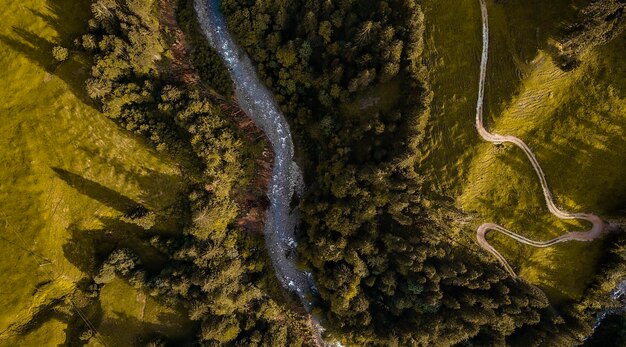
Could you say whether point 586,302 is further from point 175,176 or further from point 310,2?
point 175,176

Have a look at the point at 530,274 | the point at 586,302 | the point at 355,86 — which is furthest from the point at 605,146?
the point at 355,86

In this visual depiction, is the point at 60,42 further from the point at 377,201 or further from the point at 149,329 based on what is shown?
the point at 377,201

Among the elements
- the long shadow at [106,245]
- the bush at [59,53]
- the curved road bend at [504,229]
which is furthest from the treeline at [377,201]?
the long shadow at [106,245]

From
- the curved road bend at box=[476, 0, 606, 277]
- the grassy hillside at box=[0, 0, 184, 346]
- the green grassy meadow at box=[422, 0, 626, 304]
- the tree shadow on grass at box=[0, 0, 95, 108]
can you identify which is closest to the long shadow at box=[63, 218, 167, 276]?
the grassy hillside at box=[0, 0, 184, 346]

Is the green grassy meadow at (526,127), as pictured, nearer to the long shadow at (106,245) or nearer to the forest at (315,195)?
the forest at (315,195)

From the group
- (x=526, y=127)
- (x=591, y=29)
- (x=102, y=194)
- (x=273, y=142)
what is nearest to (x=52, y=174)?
(x=102, y=194)

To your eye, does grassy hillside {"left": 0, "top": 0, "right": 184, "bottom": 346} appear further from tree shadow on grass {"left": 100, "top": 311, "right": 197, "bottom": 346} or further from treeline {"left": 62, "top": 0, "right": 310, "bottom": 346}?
tree shadow on grass {"left": 100, "top": 311, "right": 197, "bottom": 346}
